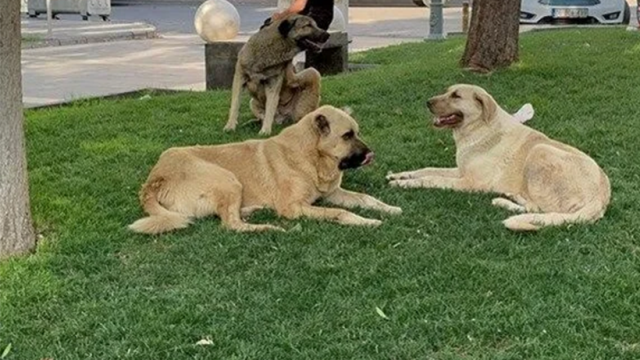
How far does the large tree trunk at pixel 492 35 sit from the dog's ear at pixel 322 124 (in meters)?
5.04

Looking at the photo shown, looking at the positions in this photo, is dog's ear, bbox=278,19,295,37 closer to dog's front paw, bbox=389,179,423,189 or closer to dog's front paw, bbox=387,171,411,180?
dog's front paw, bbox=387,171,411,180

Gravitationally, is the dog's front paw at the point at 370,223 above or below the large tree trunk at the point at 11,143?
below

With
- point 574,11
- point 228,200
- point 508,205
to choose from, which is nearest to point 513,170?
point 508,205

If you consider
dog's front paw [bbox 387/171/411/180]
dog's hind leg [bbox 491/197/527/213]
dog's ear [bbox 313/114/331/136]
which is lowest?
dog's hind leg [bbox 491/197/527/213]

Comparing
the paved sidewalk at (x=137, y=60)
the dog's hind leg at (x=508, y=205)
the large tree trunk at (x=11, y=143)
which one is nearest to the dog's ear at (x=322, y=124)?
the dog's hind leg at (x=508, y=205)

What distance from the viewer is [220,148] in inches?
223

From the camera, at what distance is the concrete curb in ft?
62.4

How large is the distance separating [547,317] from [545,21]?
1669 cm

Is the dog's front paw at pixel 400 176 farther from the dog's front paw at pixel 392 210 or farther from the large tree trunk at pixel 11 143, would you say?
the large tree trunk at pixel 11 143

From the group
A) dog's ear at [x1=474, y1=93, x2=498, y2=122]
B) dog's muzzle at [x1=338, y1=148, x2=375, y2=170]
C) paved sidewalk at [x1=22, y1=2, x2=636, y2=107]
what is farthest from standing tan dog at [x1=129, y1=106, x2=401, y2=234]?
paved sidewalk at [x1=22, y1=2, x2=636, y2=107]

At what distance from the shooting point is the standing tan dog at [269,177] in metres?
5.29

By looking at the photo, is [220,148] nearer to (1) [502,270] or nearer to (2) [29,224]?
(2) [29,224]

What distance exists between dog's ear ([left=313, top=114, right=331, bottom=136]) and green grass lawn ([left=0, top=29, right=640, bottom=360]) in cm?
64

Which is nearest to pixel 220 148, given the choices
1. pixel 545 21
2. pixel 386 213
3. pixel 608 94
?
pixel 386 213
